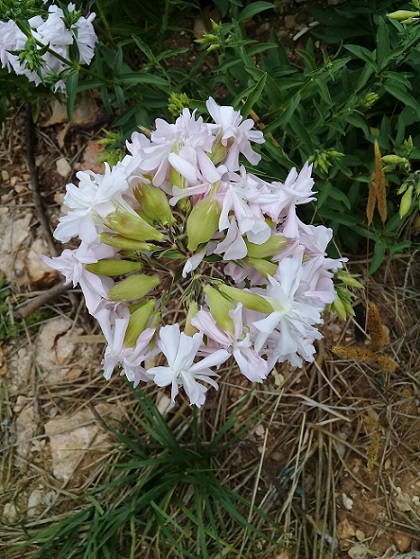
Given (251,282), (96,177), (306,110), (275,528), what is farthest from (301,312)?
(275,528)

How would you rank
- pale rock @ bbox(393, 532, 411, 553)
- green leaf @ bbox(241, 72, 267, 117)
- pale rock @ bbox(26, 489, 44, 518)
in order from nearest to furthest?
green leaf @ bbox(241, 72, 267, 117) → pale rock @ bbox(393, 532, 411, 553) → pale rock @ bbox(26, 489, 44, 518)

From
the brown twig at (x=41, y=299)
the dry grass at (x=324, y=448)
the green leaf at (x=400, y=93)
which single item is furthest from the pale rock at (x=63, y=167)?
the green leaf at (x=400, y=93)

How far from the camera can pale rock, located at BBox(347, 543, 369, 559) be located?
8.18 ft

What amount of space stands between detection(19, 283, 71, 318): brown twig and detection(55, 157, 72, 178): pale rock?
0.56 metres

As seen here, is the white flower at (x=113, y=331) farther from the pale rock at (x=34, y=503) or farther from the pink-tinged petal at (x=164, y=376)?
the pale rock at (x=34, y=503)

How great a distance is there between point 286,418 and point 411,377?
574 mm

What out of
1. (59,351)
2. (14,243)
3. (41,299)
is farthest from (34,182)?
(59,351)

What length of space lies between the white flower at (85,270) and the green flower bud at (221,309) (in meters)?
0.27

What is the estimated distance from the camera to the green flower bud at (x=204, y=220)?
1353mm

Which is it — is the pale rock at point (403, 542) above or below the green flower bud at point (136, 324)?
below

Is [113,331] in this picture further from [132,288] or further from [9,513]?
[9,513]

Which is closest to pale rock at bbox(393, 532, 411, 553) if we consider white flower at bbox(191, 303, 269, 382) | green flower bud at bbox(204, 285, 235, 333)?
white flower at bbox(191, 303, 269, 382)

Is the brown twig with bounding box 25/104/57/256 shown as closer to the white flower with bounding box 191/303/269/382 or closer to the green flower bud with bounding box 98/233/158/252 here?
the green flower bud with bounding box 98/233/158/252

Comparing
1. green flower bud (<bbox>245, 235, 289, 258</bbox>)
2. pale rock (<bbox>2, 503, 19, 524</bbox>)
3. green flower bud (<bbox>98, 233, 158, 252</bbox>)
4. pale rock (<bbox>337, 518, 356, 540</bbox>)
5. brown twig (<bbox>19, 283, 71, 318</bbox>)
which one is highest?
green flower bud (<bbox>98, 233, 158, 252</bbox>)
